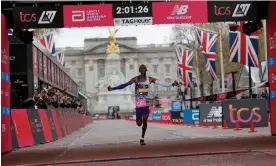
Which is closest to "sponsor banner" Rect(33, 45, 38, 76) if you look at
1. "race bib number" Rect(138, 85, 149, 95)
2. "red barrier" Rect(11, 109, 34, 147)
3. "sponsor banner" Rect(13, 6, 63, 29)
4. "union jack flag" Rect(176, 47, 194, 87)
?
"red barrier" Rect(11, 109, 34, 147)

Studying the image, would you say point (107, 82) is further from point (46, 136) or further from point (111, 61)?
point (46, 136)

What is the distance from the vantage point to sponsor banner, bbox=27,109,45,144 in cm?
1611

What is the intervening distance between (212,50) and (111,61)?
190ft

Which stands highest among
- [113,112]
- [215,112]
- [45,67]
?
[45,67]

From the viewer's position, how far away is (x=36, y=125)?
16625 millimetres

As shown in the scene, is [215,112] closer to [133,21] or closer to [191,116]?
[191,116]

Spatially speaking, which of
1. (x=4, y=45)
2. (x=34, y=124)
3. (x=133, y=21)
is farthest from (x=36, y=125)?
(x=133, y=21)

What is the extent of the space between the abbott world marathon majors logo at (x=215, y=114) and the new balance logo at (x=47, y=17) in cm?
1681

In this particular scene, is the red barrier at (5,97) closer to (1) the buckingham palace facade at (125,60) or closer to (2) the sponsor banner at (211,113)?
(2) the sponsor banner at (211,113)

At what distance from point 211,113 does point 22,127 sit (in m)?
16.1

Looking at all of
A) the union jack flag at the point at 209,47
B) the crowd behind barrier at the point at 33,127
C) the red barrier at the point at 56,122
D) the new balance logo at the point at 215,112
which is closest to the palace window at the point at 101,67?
the union jack flag at the point at 209,47

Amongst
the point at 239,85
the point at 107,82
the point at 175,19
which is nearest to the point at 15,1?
the point at 175,19

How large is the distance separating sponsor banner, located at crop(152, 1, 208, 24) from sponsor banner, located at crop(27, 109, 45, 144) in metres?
5.32

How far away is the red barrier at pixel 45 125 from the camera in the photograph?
17.4 meters
